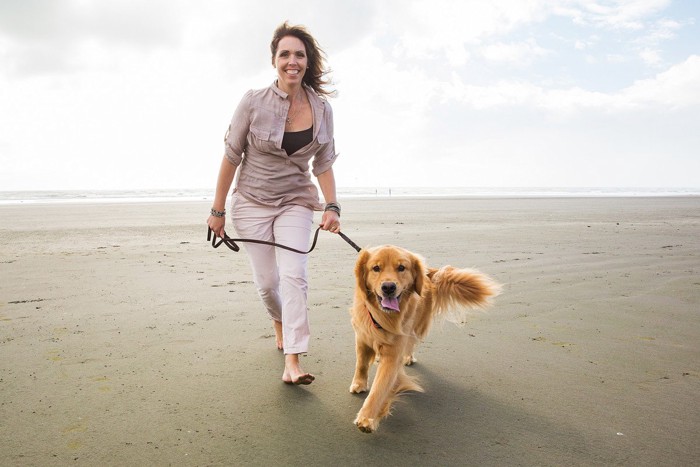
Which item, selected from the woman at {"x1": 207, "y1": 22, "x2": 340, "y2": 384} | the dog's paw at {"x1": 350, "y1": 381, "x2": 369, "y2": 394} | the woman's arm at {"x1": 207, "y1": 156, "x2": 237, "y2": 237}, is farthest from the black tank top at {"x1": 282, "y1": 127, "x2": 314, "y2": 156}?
the dog's paw at {"x1": 350, "y1": 381, "x2": 369, "y2": 394}

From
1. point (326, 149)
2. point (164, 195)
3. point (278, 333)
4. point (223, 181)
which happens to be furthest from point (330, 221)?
point (164, 195)

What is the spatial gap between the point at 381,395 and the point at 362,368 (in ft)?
1.33

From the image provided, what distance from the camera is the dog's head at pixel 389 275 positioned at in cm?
284

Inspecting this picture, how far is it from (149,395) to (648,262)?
20.8ft

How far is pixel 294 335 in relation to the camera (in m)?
2.95

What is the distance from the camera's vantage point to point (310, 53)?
323 centimetres

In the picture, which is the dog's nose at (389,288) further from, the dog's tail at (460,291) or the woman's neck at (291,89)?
the woman's neck at (291,89)

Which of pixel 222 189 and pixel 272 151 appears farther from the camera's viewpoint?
pixel 222 189

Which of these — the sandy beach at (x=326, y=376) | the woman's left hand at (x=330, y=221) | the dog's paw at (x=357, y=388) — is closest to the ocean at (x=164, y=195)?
the sandy beach at (x=326, y=376)

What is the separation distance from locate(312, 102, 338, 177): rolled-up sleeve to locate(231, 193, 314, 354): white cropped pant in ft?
1.03

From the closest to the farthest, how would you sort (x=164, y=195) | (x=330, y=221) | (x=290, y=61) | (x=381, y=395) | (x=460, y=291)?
(x=381, y=395)
(x=290, y=61)
(x=330, y=221)
(x=460, y=291)
(x=164, y=195)

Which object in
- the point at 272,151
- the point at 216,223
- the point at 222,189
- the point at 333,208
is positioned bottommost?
the point at 216,223

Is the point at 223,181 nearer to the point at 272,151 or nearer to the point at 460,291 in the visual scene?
the point at 272,151

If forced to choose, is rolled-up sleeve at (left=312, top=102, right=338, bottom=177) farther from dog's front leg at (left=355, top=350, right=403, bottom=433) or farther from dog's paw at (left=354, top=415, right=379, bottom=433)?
dog's paw at (left=354, top=415, right=379, bottom=433)
